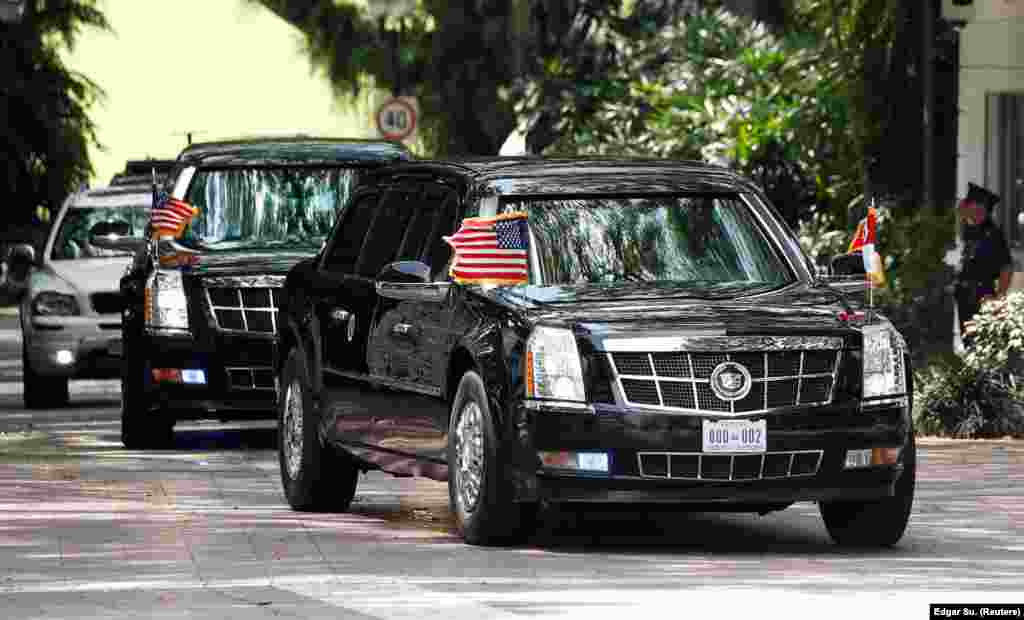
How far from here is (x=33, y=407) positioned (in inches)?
935

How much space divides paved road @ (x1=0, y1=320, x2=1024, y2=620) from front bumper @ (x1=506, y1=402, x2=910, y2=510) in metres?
0.29

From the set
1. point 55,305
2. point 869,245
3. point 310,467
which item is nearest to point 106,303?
point 55,305

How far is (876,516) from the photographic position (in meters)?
13.0

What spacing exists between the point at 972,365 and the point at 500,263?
25.3ft

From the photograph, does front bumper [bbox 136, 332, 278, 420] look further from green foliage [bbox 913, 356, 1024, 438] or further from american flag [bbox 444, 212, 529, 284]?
american flag [bbox 444, 212, 529, 284]

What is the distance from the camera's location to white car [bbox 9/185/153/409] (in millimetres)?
23125

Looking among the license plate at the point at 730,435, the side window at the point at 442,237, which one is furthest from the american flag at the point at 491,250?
the license plate at the point at 730,435

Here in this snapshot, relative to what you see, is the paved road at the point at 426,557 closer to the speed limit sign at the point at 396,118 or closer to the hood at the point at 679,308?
the hood at the point at 679,308

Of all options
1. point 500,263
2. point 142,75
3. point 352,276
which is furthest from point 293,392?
point 142,75

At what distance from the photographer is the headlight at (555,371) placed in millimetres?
12336

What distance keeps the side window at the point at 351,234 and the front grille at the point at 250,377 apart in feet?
10.5

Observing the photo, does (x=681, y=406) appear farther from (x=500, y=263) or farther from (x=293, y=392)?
(x=293, y=392)

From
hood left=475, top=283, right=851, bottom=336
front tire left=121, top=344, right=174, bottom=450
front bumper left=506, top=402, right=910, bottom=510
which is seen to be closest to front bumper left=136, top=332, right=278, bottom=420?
front tire left=121, top=344, right=174, bottom=450

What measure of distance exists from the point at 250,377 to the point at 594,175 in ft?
16.6
